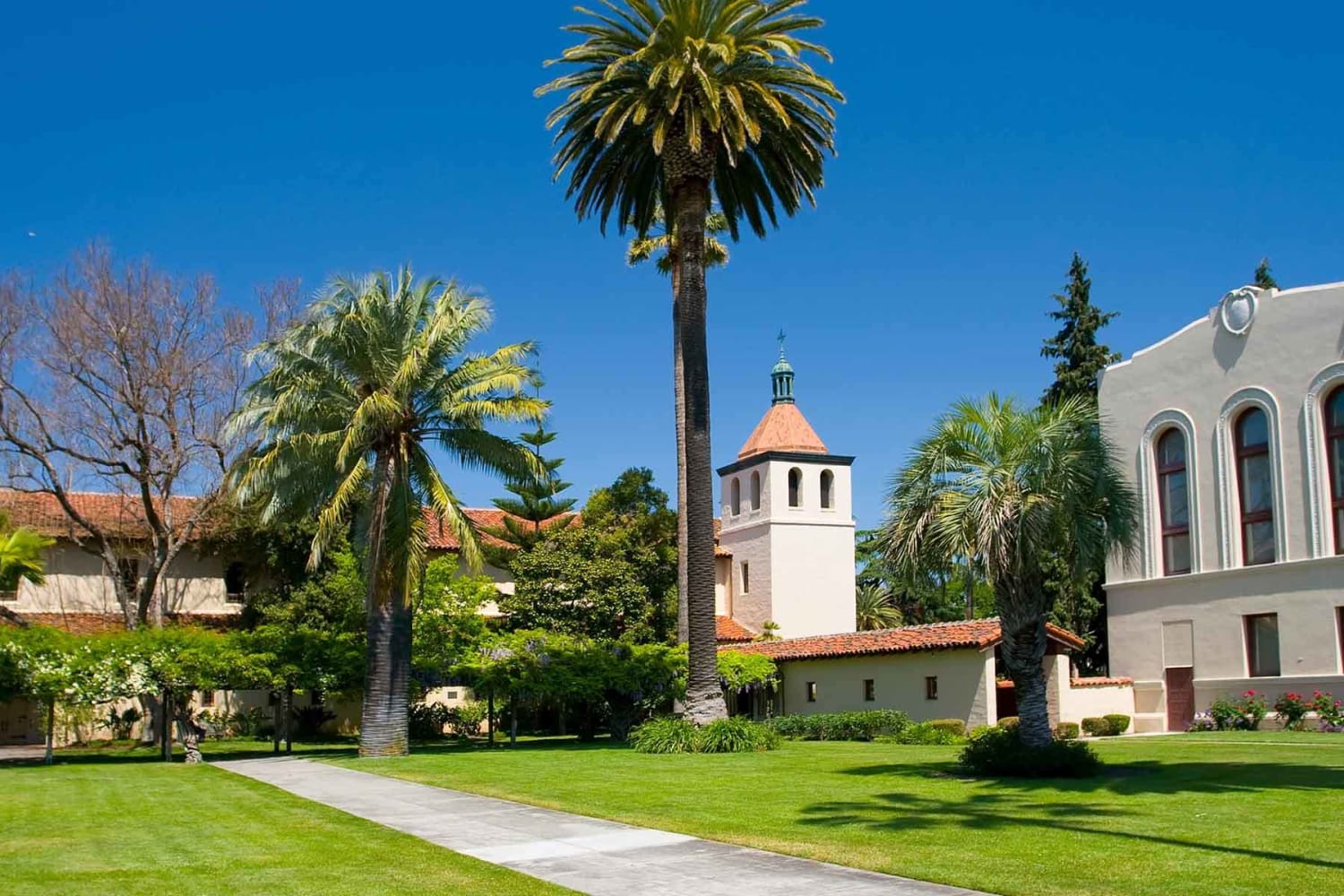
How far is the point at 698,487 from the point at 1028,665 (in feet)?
35.4

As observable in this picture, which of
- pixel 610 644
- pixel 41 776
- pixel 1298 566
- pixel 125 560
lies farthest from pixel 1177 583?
pixel 125 560

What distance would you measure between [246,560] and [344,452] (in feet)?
70.0

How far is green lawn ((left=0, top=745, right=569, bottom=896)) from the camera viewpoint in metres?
10.9

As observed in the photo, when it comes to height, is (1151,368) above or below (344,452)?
above

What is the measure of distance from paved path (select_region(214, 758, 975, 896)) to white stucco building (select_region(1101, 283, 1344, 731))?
19.4 m

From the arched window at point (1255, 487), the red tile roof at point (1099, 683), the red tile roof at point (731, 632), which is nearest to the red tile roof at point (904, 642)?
the red tile roof at point (1099, 683)

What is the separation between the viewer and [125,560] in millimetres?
45438

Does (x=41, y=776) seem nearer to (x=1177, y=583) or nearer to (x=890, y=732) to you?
(x=890, y=732)

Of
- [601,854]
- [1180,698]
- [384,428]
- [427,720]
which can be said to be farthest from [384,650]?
[1180,698]

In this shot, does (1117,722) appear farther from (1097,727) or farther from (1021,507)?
(1021,507)

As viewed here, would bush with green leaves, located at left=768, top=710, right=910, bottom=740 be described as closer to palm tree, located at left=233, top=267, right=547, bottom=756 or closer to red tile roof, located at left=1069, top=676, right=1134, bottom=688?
red tile roof, located at left=1069, top=676, right=1134, bottom=688

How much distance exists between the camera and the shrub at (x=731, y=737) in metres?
28.3

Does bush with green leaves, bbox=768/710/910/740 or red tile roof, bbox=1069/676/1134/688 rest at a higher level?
red tile roof, bbox=1069/676/1134/688

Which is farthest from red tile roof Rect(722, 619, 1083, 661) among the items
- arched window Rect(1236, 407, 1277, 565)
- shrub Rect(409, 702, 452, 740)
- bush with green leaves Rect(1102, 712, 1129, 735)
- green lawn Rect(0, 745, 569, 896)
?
green lawn Rect(0, 745, 569, 896)
